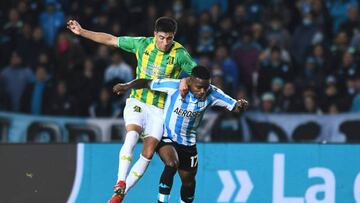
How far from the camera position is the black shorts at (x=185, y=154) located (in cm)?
1384

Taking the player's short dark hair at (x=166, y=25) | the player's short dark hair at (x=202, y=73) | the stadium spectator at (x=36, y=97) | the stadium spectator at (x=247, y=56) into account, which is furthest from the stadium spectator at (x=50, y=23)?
the player's short dark hair at (x=202, y=73)

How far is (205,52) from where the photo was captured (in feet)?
63.5

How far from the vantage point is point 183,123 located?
13734 mm

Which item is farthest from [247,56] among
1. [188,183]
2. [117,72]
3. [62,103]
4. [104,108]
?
[188,183]

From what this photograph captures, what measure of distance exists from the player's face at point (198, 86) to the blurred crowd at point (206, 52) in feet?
15.3

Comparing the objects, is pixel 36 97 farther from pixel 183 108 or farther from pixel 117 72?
pixel 183 108

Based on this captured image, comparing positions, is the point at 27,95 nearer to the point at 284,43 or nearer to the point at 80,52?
the point at 80,52

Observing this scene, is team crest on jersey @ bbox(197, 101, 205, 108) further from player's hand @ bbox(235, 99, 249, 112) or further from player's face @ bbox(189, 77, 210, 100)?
player's hand @ bbox(235, 99, 249, 112)

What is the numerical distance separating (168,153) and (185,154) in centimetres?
26

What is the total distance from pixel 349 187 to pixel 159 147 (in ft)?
8.84

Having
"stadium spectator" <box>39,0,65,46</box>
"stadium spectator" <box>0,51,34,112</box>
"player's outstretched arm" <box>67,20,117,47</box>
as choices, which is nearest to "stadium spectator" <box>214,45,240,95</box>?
"stadium spectator" <box>39,0,65,46</box>

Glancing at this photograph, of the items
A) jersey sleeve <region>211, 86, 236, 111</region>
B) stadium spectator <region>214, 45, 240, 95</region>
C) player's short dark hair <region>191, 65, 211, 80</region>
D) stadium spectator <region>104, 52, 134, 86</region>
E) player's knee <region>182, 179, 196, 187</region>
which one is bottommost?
player's knee <region>182, 179, 196, 187</region>

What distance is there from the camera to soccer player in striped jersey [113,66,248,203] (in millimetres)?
13555

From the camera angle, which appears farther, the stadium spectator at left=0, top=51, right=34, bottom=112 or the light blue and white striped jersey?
the stadium spectator at left=0, top=51, right=34, bottom=112
